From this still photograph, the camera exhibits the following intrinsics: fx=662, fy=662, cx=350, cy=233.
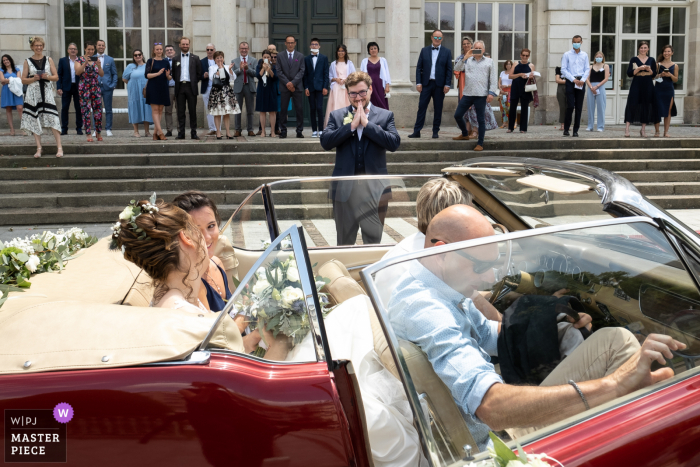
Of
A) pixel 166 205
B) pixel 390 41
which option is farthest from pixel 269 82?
pixel 166 205

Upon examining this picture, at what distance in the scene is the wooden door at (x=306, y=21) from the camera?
16844 mm

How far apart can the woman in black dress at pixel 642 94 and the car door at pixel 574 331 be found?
12724 millimetres

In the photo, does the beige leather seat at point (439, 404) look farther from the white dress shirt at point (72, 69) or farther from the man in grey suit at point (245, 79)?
the white dress shirt at point (72, 69)

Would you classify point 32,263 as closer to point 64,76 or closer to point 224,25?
point 64,76

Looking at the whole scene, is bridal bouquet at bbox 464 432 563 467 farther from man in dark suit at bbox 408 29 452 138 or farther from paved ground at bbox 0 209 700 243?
man in dark suit at bbox 408 29 452 138

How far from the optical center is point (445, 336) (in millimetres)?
1964

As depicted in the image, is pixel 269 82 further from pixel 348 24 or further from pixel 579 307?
pixel 579 307

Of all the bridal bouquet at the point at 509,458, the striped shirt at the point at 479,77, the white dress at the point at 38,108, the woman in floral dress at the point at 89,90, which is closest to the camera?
the bridal bouquet at the point at 509,458

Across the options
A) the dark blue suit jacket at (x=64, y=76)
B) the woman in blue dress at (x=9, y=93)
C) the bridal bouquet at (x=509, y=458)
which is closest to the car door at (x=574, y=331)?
the bridal bouquet at (x=509, y=458)

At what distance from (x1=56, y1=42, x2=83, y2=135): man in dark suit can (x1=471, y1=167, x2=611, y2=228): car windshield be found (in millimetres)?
12959

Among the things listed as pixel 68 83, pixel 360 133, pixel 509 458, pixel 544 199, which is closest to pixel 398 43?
pixel 68 83

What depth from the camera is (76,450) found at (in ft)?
5.82

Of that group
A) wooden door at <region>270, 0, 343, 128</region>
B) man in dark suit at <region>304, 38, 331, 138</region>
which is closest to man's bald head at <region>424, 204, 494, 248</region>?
man in dark suit at <region>304, 38, 331, 138</region>

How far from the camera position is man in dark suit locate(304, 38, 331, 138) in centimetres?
1405
